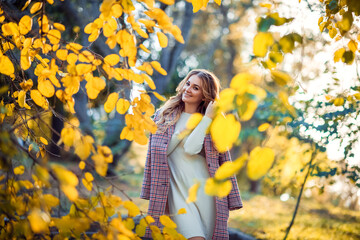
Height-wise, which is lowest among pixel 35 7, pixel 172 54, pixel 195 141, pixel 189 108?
pixel 195 141

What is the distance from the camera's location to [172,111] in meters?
2.95

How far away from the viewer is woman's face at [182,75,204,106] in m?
2.84

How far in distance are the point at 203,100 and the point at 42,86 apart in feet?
5.40

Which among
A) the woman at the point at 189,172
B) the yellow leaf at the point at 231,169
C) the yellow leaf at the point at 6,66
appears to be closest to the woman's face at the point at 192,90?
the woman at the point at 189,172

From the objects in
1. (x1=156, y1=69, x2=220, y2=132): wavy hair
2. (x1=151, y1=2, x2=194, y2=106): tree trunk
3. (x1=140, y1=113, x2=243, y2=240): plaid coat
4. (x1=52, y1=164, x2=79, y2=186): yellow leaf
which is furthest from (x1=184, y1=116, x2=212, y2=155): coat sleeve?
(x1=151, y1=2, x2=194, y2=106): tree trunk

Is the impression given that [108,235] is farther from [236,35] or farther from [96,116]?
[236,35]

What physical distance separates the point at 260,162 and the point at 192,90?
2.11 metres

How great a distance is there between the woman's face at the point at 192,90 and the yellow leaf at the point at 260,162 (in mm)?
2054

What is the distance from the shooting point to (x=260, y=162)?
771 millimetres

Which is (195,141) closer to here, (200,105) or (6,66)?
(200,105)

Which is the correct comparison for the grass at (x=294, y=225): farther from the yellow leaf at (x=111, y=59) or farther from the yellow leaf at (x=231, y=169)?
the yellow leaf at (x=231, y=169)

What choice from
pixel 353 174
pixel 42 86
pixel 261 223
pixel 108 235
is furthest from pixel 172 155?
pixel 261 223

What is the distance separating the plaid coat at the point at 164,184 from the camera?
2633 mm

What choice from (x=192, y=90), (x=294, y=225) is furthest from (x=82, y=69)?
(x=294, y=225)
